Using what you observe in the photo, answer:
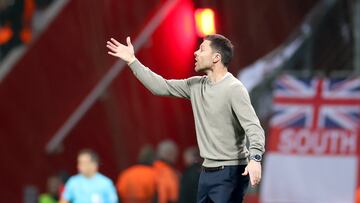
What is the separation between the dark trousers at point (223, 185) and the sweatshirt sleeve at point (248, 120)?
360 mm

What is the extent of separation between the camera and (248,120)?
812 cm

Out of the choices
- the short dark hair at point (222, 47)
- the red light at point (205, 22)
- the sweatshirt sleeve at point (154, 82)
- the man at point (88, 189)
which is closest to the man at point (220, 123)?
the short dark hair at point (222, 47)

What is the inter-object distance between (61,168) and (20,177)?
814mm

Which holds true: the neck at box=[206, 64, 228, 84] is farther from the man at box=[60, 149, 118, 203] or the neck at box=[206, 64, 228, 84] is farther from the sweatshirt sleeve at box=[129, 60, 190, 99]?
the man at box=[60, 149, 118, 203]

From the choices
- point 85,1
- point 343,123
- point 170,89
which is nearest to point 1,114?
point 85,1

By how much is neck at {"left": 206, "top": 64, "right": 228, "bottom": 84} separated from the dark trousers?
624 mm

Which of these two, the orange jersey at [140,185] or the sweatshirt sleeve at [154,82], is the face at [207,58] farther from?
the orange jersey at [140,185]

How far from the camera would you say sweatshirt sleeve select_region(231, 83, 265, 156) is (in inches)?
316

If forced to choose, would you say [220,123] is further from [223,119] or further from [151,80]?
[151,80]

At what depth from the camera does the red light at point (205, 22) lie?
56.3ft

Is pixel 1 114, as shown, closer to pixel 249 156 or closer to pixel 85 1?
pixel 85 1

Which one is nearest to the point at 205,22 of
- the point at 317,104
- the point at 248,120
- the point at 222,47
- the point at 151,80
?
the point at 317,104

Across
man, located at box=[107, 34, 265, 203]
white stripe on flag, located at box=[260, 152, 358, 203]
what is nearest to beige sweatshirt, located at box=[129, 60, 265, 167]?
man, located at box=[107, 34, 265, 203]

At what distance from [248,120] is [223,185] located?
0.52 metres
